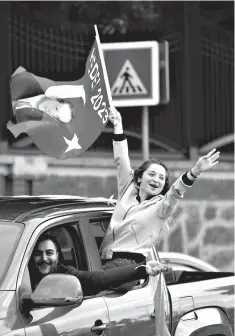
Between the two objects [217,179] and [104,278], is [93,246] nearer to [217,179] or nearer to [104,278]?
[104,278]

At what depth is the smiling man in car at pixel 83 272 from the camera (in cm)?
600

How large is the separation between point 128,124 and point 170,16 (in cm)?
190

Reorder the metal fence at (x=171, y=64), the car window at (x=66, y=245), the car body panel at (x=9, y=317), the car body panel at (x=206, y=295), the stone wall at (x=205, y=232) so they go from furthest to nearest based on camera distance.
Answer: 1. the stone wall at (x=205, y=232)
2. the metal fence at (x=171, y=64)
3. the car body panel at (x=206, y=295)
4. the car window at (x=66, y=245)
5. the car body panel at (x=9, y=317)

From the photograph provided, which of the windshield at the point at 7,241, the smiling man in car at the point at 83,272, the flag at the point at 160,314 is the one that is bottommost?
the flag at the point at 160,314

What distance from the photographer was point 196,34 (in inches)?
643

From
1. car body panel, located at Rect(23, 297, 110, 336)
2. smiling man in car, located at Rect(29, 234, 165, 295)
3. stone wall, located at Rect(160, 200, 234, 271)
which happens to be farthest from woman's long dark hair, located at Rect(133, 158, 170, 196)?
stone wall, located at Rect(160, 200, 234, 271)

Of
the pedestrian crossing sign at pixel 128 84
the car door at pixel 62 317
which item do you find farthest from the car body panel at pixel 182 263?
the car door at pixel 62 317

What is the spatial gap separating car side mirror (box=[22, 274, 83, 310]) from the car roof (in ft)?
1.92

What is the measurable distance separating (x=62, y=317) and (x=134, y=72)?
5.10 m

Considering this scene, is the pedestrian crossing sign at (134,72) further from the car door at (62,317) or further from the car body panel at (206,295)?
the car door at (62,317)

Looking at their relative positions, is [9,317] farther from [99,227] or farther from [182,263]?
[182,263]

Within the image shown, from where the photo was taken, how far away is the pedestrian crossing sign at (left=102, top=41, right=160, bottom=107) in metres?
10.4

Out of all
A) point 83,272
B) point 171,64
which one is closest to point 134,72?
point 83,272

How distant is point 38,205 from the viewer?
6305mm
